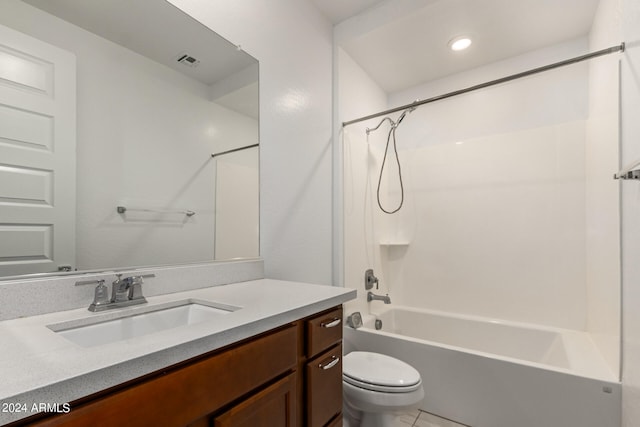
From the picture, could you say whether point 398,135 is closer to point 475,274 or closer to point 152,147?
point 475,274

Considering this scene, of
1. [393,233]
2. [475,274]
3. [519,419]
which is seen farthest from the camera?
[393,233]

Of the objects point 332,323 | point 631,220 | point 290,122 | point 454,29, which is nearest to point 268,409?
point 332,323

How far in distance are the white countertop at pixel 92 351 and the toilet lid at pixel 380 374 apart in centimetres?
68

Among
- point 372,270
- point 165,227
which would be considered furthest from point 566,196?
point 165,227

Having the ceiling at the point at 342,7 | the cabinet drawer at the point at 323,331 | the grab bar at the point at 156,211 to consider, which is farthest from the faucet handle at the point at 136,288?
the ceiling at the point at 342,7

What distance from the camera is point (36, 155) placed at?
2.93 feet

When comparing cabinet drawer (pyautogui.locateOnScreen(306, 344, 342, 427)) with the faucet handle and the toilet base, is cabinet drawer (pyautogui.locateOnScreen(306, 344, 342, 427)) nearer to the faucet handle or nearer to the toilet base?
the toilet base

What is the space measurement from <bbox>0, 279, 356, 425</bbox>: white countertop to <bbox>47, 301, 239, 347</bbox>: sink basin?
24 mm

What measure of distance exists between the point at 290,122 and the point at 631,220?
1709 mm

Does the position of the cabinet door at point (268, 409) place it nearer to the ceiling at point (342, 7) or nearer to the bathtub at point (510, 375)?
the bathtub at point (510, 375)

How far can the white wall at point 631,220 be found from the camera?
3.95 ft

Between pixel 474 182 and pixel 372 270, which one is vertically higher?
pixel 474 182

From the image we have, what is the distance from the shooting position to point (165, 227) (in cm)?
122

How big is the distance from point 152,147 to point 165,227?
32 centimetres
